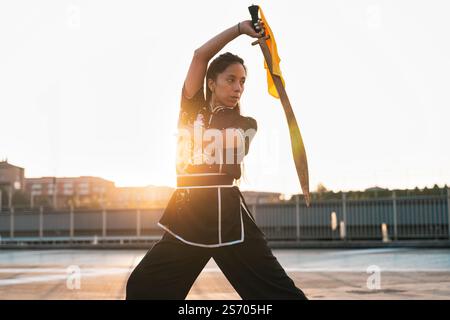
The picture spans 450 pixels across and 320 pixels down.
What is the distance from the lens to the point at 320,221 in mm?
26641

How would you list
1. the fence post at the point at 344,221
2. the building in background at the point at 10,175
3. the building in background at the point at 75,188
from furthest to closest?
the building in background at the point at 75,188 → the building in background at the point at 10,175 → the fence post at the point at 344,221

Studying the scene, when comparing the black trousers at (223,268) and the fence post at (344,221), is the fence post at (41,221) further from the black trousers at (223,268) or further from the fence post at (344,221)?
the black trousers at (223,268)

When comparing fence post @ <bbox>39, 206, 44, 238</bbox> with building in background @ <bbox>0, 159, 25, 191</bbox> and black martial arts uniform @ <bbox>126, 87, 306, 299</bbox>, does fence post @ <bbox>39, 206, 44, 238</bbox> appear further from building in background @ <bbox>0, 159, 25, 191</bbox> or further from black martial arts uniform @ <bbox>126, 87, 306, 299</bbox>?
building in background @ <bbox>0, 159, 25, 191</bbox>

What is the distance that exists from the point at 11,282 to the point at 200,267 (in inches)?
302

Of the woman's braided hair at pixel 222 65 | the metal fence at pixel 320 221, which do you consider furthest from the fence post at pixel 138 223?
the woman's braided hair at pixel 222 65

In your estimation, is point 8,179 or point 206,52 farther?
Result: point 8,179

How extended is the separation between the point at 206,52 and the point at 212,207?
2.27 feet

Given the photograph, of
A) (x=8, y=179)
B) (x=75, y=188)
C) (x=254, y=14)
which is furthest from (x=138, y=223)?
(x=75, y=188)

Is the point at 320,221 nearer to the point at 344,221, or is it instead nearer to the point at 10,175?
the point at 344,221

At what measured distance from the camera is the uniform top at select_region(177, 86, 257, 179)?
3.14 meters

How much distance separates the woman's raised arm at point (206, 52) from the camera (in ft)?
9.64

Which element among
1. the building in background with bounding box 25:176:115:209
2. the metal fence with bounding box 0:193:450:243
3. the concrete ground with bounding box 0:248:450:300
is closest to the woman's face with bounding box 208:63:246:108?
the concrete ground with bounding box 0:248:450:300

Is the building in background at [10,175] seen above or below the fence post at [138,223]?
above
